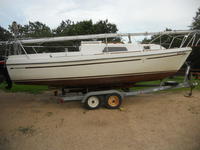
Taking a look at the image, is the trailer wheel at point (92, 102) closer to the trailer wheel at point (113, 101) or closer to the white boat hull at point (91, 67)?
the trailer wheel at point (113, 101)

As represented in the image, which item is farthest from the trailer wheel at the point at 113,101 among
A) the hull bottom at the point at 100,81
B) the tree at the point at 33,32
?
the tree at the point at 33,32

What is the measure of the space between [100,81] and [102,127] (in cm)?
154

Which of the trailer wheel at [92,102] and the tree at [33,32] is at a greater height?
the tree at [33,32]

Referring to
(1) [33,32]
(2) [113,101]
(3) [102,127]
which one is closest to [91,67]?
(2) [113,101]

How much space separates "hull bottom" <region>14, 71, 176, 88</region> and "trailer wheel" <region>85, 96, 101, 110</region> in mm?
453

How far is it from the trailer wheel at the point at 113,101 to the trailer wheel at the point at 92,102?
0.89 ft

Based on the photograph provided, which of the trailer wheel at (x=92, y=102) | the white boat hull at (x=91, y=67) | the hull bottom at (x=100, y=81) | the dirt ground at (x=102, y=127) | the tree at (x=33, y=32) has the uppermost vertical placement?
the tree at (x=33, y=32)

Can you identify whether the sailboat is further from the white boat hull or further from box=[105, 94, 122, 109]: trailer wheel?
box=[105, 94, 122, 109]: trailer wheel

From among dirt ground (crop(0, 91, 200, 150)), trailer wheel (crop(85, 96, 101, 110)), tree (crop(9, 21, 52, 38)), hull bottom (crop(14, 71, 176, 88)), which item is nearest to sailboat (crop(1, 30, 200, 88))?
hull bottom (crop(14, 71, 176, 88))

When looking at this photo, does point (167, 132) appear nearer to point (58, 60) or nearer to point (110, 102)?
point (110, 102)

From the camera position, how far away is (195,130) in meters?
2.99

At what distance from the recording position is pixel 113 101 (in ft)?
14.5

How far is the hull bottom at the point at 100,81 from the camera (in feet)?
14.0

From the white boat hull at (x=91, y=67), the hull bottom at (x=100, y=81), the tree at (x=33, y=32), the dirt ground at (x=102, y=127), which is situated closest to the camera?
the dirt ground at (x=102, y=127)
